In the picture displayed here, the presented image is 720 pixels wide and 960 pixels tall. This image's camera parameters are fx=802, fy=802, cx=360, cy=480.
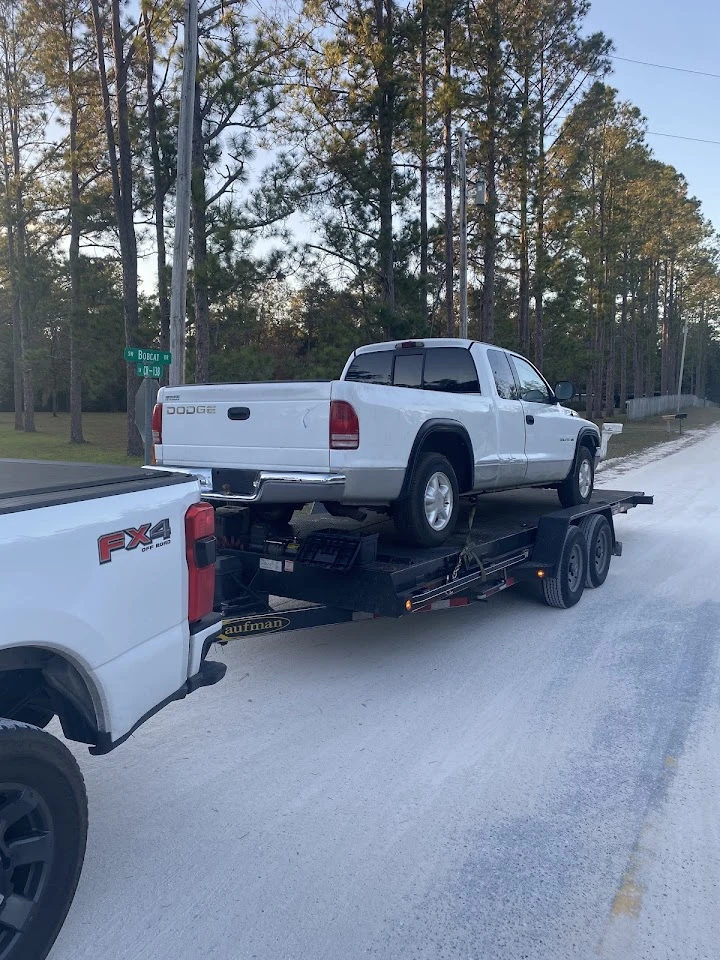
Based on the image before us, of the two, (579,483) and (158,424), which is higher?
(158,424)

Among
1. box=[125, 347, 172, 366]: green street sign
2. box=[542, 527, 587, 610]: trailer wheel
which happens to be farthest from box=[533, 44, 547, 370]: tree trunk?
box=[542, 527, 587, 610]: trailer wheel

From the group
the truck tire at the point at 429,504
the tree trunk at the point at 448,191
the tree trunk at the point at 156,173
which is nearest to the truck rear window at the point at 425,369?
the truck tire at the point at 429,504

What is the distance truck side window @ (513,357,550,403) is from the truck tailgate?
308 centimetres

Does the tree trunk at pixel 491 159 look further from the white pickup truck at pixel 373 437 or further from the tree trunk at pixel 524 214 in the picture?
the white pickup truck at pixel 373 437

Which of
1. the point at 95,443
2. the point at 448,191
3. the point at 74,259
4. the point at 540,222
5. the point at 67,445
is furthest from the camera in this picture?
the point at 95,443

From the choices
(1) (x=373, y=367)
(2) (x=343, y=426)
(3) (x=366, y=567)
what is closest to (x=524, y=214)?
(1) (x=373, y=367)

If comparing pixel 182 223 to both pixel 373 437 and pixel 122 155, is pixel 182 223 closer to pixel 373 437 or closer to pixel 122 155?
pixel 122 155

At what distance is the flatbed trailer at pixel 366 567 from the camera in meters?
5.21

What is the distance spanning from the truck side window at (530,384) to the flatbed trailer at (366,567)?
Answer: 47.3 inches

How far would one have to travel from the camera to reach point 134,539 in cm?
292

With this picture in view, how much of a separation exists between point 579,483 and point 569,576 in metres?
1.87

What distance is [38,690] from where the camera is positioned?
2.93 metres

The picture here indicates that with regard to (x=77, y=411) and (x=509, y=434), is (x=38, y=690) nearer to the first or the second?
(x=509, y=434)

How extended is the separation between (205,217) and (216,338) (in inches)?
125
